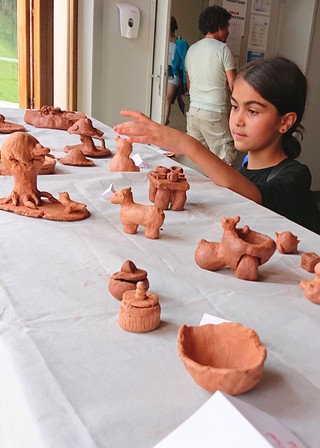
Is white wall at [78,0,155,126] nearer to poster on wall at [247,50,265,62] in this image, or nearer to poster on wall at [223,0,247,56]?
poster on wall at [223,0,247,56]

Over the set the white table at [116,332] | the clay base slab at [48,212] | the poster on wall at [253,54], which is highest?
the poster on wall at [253,54]

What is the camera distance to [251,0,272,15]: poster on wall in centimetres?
387

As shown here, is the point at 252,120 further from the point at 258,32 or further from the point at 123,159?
the point at 258,32

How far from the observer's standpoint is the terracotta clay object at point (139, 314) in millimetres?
675

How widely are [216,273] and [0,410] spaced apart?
44 cm

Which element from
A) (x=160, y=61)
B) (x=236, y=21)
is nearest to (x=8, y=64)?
(x=160, y=61)

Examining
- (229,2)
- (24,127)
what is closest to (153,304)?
(24,127)

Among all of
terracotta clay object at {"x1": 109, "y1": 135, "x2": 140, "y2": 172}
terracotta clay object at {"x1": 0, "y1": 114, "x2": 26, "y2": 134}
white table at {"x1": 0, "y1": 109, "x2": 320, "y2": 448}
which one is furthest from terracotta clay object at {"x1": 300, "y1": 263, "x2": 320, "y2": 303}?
terracotta clay object at {"x1": 0, "y1": 114, "x2": 26, "y2": 134}

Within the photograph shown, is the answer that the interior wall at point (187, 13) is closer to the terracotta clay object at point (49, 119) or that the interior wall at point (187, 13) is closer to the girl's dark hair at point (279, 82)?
the terracotta clay object at point (49, 119)

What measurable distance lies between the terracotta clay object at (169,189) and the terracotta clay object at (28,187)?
0.18m

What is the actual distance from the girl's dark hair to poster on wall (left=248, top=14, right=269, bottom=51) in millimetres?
2523

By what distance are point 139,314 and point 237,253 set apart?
0.26 metres

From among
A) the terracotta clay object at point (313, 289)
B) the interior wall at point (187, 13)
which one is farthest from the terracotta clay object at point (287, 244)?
the interior wall at point (187, 13)

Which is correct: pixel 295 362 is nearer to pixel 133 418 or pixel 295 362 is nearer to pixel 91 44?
pixel 133 418
